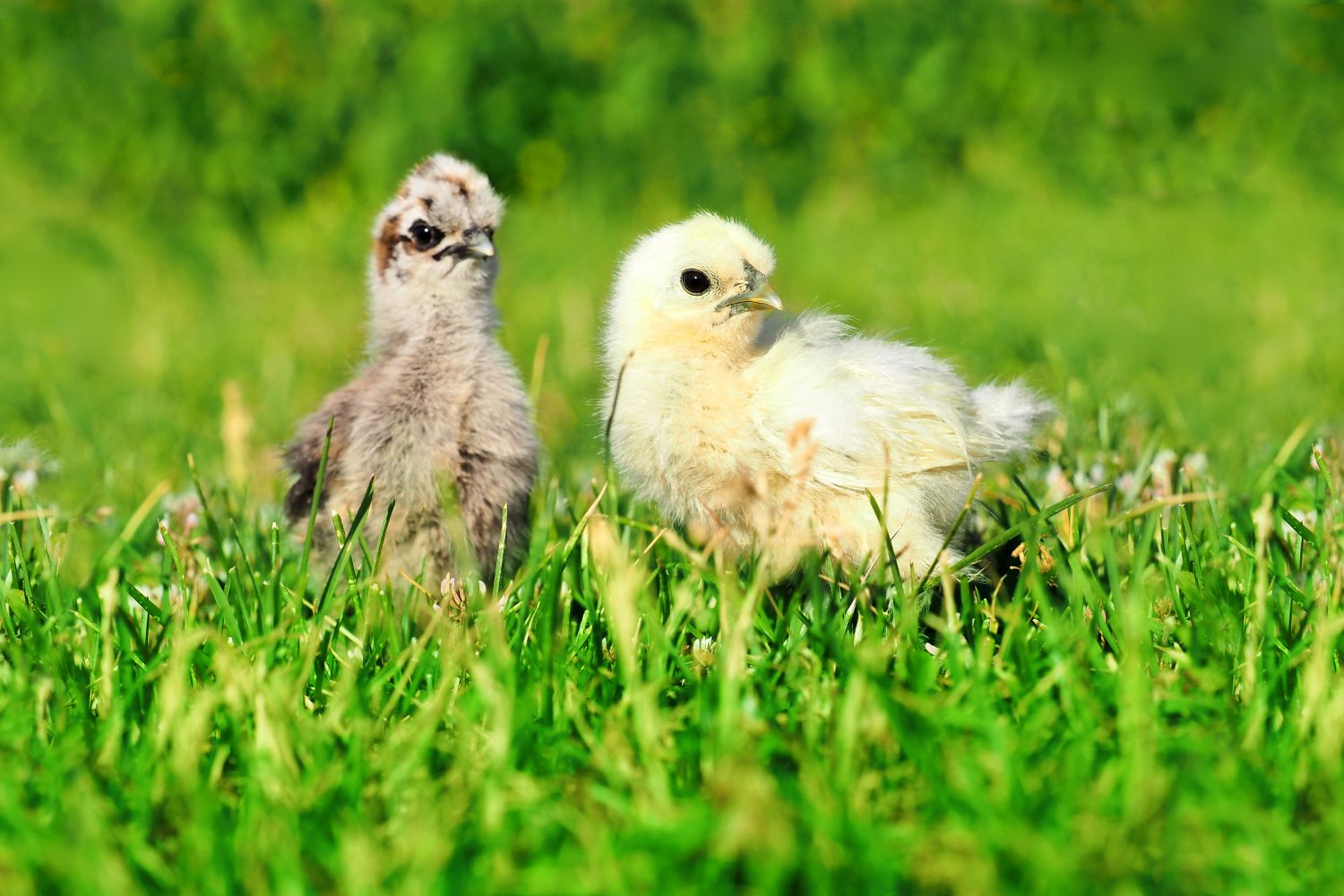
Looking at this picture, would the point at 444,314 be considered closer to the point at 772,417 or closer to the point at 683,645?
the point at 772,417

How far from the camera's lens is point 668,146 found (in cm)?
1035

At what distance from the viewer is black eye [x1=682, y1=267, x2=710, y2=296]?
3.45 metres

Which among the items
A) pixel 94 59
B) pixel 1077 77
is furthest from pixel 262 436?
pixel 1077 77

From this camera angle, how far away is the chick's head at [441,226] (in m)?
3.75

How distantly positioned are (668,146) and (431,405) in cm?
706

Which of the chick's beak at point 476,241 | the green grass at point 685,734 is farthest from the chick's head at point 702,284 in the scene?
the green grass at point 685,734

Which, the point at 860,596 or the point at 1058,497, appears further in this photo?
the point at 1058,497

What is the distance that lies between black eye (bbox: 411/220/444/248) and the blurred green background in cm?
419

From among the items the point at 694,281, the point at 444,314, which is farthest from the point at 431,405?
the point at 694,281

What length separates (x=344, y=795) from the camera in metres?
2.18

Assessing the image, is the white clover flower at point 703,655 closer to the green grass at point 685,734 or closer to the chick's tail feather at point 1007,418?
the green grass at point 685,734

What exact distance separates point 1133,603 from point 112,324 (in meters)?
7.72

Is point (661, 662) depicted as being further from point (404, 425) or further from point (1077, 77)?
point (1077, 77)

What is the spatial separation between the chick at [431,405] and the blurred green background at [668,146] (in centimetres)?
414
